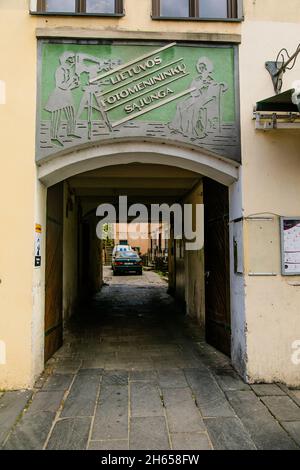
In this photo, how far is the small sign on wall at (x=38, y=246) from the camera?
430cm

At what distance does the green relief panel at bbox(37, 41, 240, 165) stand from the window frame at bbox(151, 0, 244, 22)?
0.34m

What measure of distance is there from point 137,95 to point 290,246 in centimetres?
262

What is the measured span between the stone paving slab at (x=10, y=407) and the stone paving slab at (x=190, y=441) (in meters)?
1.44

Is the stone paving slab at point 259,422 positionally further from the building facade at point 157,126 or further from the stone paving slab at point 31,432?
the stone paving slab at point 31,432

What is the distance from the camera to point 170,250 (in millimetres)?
12453

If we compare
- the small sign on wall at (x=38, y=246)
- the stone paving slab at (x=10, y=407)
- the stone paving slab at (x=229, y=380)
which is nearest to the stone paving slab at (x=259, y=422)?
the stone paving slab at (x=229, y=380)

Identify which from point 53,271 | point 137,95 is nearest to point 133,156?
point 137,95

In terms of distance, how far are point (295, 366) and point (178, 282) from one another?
6.35m

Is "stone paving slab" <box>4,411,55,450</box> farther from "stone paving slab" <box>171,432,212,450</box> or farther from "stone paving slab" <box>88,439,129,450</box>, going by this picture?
"stone paving slab" <box>171,432,212,450</box>

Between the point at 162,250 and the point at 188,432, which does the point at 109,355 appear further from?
the point at 162,250

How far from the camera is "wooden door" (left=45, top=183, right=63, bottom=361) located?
4.94m

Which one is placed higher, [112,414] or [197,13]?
[197,13]

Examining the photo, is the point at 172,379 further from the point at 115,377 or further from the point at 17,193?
the point at 17,193

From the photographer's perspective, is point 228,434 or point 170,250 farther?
point 170,250
